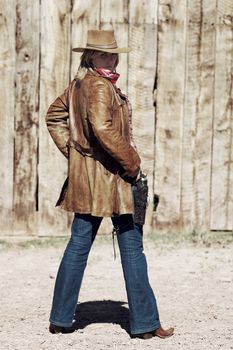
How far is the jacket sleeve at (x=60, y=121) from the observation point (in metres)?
5.60

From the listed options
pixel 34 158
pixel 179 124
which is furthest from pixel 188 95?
pixel 34 158

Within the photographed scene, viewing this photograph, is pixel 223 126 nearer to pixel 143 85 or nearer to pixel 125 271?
pixel 143 85

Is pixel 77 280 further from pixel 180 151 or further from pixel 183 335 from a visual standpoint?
pixel 180 151

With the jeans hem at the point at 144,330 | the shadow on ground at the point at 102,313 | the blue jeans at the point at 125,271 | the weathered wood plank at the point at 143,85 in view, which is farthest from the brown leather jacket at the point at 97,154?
the weathered wood plank at the point at 143,85

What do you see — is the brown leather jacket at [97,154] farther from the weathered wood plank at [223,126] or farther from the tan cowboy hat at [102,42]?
the weathered wood plank at [223,126]

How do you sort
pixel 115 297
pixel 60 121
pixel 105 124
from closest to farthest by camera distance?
pixel 105 124 < pixel 60 121 < pixel 115 297

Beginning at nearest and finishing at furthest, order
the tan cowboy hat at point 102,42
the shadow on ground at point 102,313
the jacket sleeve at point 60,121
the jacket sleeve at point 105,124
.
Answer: the jacket sleeve at point 105,124 → the tan cowboy hat at point 102,42 → the jacket sleeve at point 60,121 → the shadow on ground at point 102,313

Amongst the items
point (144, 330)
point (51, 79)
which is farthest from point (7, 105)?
point (144, 330)

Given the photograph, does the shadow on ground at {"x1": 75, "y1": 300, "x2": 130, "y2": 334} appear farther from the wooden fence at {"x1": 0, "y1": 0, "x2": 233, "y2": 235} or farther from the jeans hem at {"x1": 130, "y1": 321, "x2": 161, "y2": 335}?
the wooden fence at {"x1": 0, "y1": 0, "x2": 233, "y2": 235}

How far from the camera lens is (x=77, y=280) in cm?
549

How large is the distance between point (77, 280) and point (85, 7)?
3.14 metres

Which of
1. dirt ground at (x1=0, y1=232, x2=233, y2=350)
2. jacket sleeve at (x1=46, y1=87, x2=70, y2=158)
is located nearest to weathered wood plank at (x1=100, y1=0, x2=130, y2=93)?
dirt ground at (x1=0, y1=232, x2=233, y2=350)

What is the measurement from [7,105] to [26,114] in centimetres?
17

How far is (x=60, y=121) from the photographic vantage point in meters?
5.66
